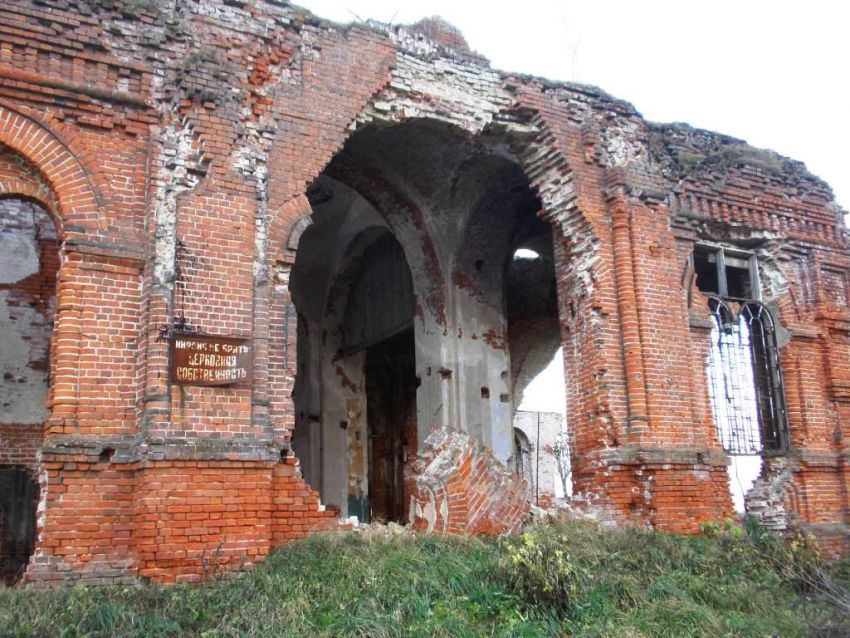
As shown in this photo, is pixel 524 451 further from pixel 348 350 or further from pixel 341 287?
pixel 341 287

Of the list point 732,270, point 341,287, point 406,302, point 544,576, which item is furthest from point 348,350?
point 544,576

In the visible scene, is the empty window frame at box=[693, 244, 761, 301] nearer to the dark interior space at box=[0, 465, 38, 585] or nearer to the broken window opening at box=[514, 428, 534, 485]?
the dark interior space at box=[0, 465, 38, 585]

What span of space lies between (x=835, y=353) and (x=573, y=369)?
4.31 metres

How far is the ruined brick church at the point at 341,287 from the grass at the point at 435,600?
745mm

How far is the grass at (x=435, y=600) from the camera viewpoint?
5617 mm

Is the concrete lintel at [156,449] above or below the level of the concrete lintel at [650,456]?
above

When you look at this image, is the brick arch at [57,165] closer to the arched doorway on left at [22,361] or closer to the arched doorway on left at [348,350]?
the arched doorway on left at [22,361]

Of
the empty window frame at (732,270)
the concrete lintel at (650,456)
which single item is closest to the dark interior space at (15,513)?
the concrete lintel at (650,456)

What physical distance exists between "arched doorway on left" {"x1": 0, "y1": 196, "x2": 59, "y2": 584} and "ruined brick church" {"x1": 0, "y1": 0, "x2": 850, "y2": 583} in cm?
4

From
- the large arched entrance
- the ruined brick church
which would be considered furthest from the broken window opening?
the ruined brick church

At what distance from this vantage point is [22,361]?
452 inches

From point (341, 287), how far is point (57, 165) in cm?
804

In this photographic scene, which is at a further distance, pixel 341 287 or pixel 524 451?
pixel 524 451

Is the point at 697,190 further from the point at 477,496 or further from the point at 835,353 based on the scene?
the point at 477,496
